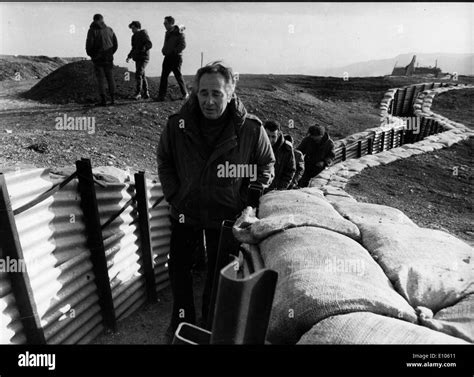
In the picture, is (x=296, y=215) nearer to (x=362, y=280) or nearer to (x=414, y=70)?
(x=362, y=280)

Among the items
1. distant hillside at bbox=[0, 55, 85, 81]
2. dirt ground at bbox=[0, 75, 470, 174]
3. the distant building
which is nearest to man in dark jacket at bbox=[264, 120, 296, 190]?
dirt ground at bbox=[0, 75, 470, 174]

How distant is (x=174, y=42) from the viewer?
7398mm

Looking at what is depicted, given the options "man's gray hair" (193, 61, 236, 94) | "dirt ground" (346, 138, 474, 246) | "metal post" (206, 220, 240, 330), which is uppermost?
"man's gray hair" (193, 61, 236, 94)

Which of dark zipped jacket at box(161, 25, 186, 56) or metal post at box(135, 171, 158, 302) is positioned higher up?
dark zipped jacket at box(161, 25, 186, 56)

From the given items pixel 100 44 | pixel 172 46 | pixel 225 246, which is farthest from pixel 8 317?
pixel 172 46

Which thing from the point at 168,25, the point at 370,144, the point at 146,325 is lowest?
the point at 146,325

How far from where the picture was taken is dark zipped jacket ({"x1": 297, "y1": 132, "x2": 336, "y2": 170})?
5812 mm

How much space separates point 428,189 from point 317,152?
1607 millimetres

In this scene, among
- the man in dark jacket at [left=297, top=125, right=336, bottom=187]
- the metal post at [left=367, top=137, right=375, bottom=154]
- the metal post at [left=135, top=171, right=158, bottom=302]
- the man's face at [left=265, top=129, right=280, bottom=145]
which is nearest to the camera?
the metal post at [left=135, top=171, right=158, bottom=302]

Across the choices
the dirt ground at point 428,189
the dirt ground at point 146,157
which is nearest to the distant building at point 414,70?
the dirt ground at point 146,157

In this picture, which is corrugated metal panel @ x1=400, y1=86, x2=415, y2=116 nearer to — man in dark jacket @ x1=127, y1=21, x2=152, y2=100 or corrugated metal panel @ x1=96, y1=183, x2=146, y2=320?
man in dark jacket @ x1=127, y1=21, x2=152, y2=100

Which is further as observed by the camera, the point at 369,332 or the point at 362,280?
the point at 362,280

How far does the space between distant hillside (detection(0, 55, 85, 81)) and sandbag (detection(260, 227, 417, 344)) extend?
52.3ft

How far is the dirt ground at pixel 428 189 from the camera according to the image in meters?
4.91
